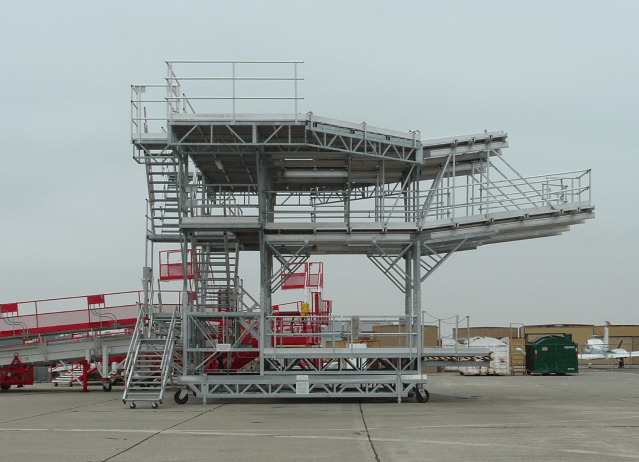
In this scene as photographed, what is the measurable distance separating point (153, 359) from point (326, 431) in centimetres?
A: 1165

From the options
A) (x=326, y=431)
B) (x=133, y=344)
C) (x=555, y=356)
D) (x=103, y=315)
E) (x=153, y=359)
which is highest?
(x=103, y=315)

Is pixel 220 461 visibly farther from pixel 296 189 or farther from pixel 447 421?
pixel 296 189

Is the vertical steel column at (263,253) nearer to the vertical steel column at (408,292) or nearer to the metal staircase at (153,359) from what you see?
the metal staircase at (153,359)

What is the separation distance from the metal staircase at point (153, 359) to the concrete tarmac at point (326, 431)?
59 centimetres

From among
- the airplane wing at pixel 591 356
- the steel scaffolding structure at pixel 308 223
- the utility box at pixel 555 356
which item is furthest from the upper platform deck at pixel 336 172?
the airplane wing at pixel 591 356

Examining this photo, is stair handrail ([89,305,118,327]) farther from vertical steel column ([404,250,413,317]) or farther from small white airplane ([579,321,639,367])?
small white airplane ([579,321,639,367])

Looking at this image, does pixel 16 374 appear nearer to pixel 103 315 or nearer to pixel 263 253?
pixel 103 315

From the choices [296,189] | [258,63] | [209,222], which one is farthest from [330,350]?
[258,63]

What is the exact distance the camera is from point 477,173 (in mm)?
27094

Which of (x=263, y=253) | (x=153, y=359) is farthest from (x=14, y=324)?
(x=263, y=253)

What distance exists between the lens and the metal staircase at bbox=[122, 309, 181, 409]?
23141mm

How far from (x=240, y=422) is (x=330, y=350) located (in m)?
6.49

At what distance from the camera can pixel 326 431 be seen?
52.9 ft

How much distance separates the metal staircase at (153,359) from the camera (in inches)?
911
